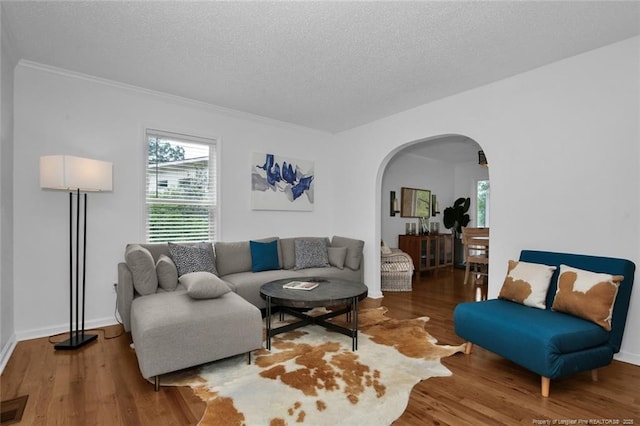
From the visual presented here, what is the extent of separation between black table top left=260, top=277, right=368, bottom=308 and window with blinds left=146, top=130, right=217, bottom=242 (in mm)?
1604

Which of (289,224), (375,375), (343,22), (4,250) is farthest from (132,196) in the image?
(375,375)

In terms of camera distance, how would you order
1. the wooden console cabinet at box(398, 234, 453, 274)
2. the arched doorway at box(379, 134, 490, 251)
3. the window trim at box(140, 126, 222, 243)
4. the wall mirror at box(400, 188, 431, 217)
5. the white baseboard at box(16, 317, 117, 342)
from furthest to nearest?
the wall mirror at box(400, 188, 431, 217)
the arched doorway at box(379, 134, 490, 251)
the wooden console cabinet at box(398, 234, 453, 274)
the window trim at box(140, 126, 222, 243)
the white baseboard at box(16, 317, 117, 342)

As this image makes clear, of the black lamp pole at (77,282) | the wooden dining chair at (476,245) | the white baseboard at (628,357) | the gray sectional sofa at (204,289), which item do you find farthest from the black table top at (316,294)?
the wooden dining chair at (476,245)

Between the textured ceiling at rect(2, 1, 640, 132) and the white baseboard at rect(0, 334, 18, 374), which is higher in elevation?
the textured ceiling at rect(2, 1, 640, 132)

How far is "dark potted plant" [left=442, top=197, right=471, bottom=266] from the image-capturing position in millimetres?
7695

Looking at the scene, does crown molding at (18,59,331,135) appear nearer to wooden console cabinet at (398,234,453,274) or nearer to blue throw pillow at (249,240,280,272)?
blue throw pillow at (249,240,280,272)

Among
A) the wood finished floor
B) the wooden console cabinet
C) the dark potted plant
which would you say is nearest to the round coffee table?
the wood finished floor

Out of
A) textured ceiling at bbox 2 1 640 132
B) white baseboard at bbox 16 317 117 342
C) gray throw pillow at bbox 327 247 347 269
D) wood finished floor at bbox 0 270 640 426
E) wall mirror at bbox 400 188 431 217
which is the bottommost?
wood finished floor at bbox 0 270 640 426

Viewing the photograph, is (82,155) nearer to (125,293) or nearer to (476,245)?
(125,293)

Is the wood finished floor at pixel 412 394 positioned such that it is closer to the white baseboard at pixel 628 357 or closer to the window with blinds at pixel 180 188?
the white baseboard at pixel 628 357

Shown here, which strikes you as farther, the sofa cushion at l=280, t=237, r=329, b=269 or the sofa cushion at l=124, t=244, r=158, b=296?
the sofa cushion at l=280, t=237, r=329, b=269

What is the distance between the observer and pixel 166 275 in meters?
3.22

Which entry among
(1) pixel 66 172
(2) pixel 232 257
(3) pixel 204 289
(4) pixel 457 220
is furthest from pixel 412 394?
(4) pixel 457 220

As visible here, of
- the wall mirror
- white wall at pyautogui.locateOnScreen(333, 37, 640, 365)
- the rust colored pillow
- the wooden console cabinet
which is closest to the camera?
the rust colored pillow
